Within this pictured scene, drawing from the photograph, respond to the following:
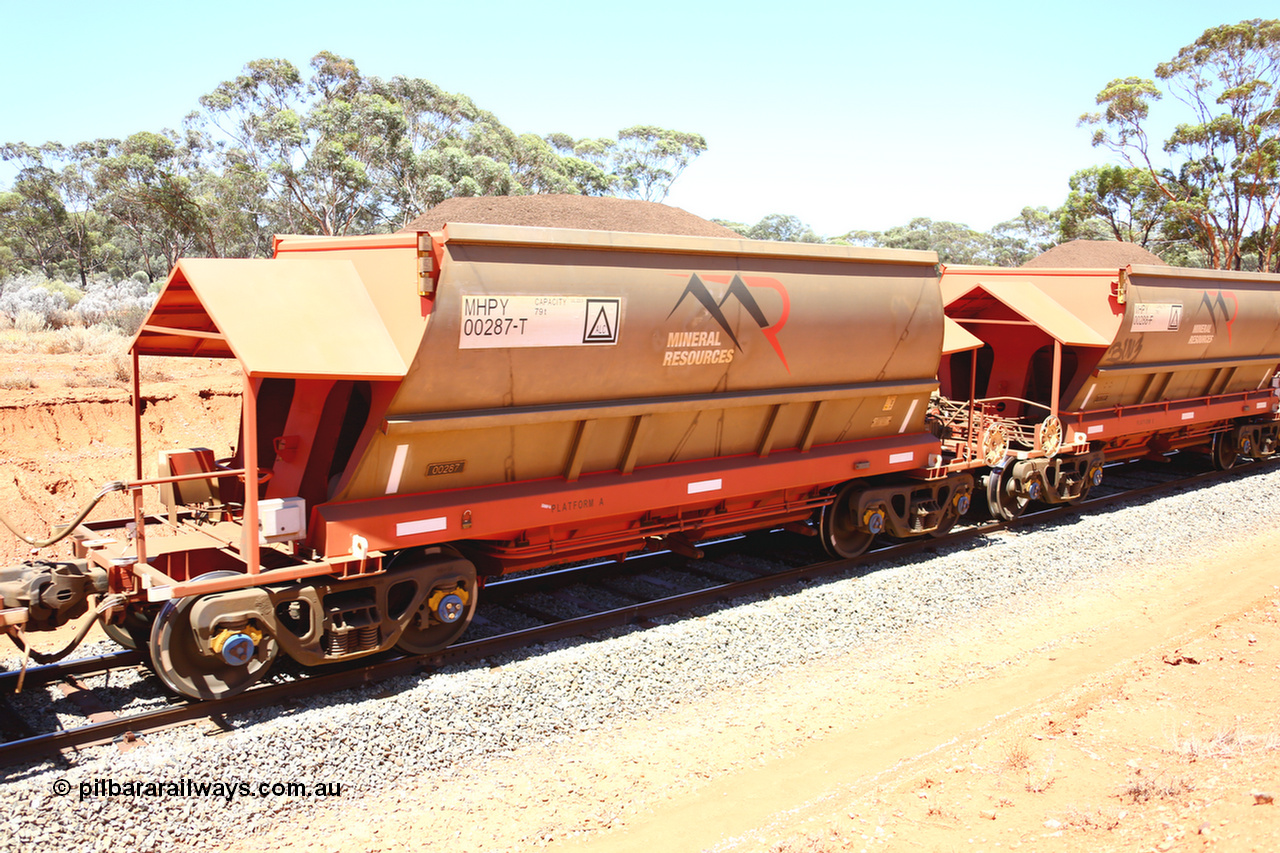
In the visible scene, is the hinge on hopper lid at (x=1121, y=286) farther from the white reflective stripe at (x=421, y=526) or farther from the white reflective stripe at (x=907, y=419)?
the white reflective stripe at (x=421, y=526)

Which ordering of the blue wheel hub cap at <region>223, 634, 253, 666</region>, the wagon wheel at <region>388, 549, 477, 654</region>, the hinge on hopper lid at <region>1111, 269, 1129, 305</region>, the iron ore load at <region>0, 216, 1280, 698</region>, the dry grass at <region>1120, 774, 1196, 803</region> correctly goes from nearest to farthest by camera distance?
the dry grass at <region>1120, 774, 1196, 803</region> < the blue wheel hub cap at <region>223, 634, 253, 666</region> < the iron ore load at <region>0, 216, 1280, 698</region> < the wagon wheel at <region>388, 549, 477, 654</region> < the hinge on hopper lid at <region>1111, 269, 1129, 305</region>

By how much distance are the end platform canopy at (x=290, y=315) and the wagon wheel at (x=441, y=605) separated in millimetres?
1734

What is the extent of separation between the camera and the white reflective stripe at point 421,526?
23.6ft

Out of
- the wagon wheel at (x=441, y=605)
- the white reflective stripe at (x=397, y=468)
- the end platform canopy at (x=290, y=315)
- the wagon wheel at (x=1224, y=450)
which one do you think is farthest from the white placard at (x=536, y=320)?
the wagon wheel at (x=1224, y=450)

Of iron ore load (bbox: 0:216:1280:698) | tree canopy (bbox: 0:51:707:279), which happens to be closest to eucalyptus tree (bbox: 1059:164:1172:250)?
tree canopy (bbox: 0:51:707:279)

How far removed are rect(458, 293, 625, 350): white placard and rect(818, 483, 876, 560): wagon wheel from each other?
435 centimetres

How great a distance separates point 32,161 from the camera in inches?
1935

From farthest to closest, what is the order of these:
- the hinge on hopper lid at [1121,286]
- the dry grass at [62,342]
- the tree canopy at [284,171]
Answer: the tree canopy at [284,171]
the dry grass at [62,342]
the hinge on hopper lid at [1121,286]

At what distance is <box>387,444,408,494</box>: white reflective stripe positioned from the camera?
711 cm

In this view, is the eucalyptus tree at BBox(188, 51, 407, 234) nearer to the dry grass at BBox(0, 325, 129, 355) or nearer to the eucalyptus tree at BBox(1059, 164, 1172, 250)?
the dry grass at BBox(0, 325, 129, 355)

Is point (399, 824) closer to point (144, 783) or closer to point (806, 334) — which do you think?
point (144, 783)

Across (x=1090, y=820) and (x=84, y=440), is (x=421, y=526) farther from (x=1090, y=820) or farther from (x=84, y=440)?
(x=84, y=440)

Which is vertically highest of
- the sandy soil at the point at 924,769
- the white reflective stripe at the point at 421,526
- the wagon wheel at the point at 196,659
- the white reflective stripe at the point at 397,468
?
the white reflective stripe at the point at 397,468

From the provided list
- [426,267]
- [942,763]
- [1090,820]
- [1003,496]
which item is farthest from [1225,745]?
[1003,496]
